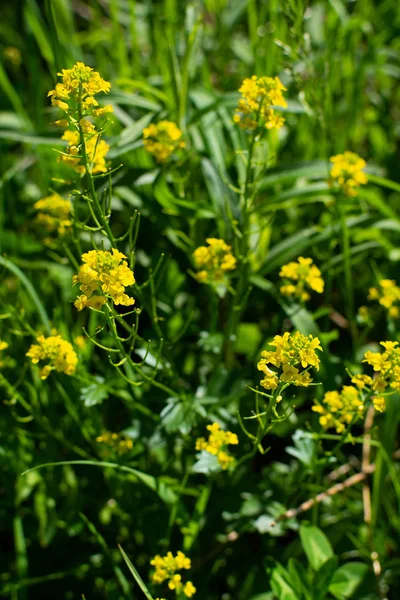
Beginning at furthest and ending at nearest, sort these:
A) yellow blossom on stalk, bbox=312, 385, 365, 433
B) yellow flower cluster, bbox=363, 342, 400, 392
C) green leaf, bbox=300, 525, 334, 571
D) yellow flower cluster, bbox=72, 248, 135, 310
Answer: green leaf, bbox=300, 525, 334, 571
yellow blossom on stalk, bbox=312, 385, 365, 433
yellow flower cluster, bbox=363, 342, 400, 392
yellow flower cluster, bbox=72, 248, 135, 310

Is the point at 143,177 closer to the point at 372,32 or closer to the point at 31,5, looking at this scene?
the point at 31,5

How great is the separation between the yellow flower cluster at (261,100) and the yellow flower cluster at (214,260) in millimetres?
339

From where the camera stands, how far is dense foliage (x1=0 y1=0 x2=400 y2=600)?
1672 mm

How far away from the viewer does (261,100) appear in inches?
64.9

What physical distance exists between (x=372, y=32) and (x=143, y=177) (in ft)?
5.18

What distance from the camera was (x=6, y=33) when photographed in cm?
347

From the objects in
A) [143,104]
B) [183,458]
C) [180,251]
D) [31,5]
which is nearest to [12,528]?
[183,458]

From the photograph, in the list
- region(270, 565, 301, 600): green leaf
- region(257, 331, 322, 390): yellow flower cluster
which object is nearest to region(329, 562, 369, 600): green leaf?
region(270, 565, 301, 600): green leaf

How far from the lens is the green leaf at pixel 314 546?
1.73 m

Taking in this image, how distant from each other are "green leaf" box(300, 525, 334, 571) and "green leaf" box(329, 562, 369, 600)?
7cm

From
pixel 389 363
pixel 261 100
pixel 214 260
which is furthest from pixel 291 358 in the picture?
pixel 261 100

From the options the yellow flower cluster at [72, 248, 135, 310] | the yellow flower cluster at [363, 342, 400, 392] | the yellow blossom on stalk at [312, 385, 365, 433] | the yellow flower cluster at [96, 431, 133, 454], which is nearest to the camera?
the yellow flower cluster at [72, 248, 135, 310]

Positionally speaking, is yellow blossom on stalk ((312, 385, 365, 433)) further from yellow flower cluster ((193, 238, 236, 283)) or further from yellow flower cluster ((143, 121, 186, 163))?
yellow flower cluster ((143, 121, 186, 163))

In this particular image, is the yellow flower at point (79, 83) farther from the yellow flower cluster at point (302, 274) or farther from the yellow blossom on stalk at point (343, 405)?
the yellow blossom on stalk at point (343, 405)
